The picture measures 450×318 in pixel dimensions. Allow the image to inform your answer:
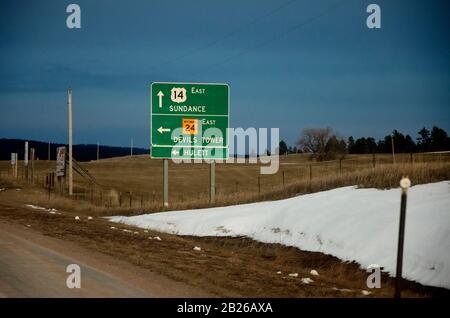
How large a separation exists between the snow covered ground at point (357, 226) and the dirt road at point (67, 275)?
4.86 meters

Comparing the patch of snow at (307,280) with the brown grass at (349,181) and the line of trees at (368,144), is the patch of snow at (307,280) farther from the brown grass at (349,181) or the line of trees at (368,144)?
the line of trees at (368,144)

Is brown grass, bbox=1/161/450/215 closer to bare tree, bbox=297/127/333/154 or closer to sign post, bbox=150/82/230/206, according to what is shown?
sign post, bbox=150/82/230/206

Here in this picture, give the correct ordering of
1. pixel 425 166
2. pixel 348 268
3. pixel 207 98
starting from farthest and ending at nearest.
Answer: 1. pixel 207 98
2. pixel 425 166
3. pixel 348 268

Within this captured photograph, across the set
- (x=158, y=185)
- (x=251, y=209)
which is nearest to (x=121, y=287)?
(x=251, y=209)

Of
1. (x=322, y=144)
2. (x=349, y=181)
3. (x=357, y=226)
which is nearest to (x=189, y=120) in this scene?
(x=349, y=181)

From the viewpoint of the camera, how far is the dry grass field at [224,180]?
21.8m

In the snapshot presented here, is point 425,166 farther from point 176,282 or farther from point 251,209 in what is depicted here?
point 176,282

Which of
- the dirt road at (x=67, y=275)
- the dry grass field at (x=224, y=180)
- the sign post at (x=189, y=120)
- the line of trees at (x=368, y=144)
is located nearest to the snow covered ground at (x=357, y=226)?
the dry grass field at (x=224, y=180)

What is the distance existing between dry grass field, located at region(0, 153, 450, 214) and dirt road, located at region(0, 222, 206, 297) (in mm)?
10157

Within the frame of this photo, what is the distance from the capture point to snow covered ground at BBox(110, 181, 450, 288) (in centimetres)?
1221

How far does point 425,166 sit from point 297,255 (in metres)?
8.07

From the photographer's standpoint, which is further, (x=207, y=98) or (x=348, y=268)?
(x=207, y=98)
